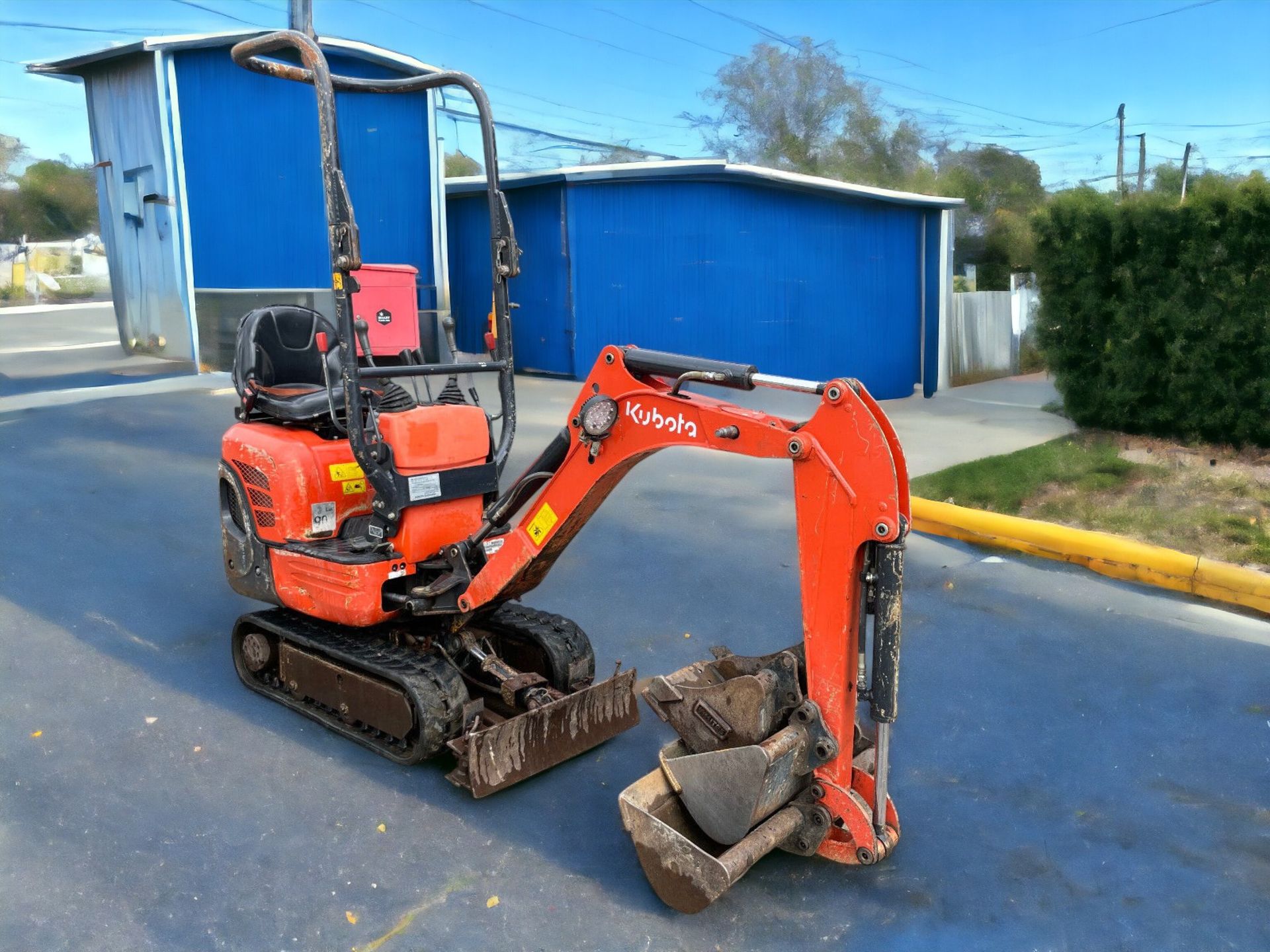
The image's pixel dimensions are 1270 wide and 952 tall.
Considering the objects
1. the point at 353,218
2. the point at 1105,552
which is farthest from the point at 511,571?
the point at 1105,552

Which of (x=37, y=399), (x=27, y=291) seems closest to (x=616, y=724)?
(x=37, y=399)

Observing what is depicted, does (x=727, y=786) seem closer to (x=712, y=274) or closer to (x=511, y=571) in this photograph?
(x=511, y=571)

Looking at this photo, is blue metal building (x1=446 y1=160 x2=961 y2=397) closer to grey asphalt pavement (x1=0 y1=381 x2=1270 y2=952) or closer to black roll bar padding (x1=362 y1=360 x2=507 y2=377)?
grey asphalt pavement (x1=0 y1=381 x2=1270 y2=952)

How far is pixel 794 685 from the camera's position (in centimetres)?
421

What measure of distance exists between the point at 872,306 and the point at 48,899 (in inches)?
590

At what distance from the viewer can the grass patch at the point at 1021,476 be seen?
940 cm

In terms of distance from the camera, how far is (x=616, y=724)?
5.22 meters

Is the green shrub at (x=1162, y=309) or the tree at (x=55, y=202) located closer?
the green shrub at (x=1162, y=309)

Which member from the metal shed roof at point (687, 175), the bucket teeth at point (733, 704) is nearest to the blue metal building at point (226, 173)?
the metal shed roof at point (687, 175)

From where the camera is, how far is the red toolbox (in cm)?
615

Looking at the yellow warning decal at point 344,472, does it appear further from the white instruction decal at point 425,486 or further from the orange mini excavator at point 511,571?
the white instruction decal at point 425,486

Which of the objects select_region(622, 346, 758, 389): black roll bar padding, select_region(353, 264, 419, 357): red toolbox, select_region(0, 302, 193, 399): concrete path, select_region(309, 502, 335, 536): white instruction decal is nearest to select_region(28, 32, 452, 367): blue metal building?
select_region(0, 302, 193, 399): concrete path

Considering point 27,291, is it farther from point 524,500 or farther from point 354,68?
point 524,500

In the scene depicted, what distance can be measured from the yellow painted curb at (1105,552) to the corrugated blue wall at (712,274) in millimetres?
7480
